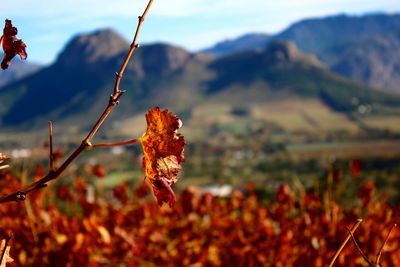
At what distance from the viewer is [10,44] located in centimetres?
87

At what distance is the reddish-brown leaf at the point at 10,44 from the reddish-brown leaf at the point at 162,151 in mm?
244

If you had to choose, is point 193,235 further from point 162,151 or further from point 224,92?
point 224,92

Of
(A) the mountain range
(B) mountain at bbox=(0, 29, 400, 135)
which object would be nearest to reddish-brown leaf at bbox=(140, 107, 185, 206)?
(B) mountain at bbox=(0, 29, 400, 135)

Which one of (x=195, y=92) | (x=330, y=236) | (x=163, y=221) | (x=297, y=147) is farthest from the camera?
(x=195, y=92)

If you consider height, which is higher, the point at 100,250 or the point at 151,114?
the point at 151,114

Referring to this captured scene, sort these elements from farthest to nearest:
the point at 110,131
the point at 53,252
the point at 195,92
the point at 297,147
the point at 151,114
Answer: the point at 195,92, the point at 110,131, the point at 297,147, the point at 53,252, the point at 151,114

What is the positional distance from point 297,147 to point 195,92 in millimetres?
88097

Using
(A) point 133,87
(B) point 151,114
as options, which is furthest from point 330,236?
(A) point 133,87

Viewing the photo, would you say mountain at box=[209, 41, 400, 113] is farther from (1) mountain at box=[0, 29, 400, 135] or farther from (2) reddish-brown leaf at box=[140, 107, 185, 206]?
(2) reddish-brown leaf at box=[140, 107, 185, 206]

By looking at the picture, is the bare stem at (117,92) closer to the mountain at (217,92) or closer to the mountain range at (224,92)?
the mountain at (217,92)

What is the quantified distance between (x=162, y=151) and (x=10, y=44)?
12.2 inches

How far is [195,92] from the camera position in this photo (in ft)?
591

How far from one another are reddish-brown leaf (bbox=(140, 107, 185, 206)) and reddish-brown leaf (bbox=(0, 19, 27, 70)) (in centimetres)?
A: 24

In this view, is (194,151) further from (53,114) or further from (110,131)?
(53,114)
